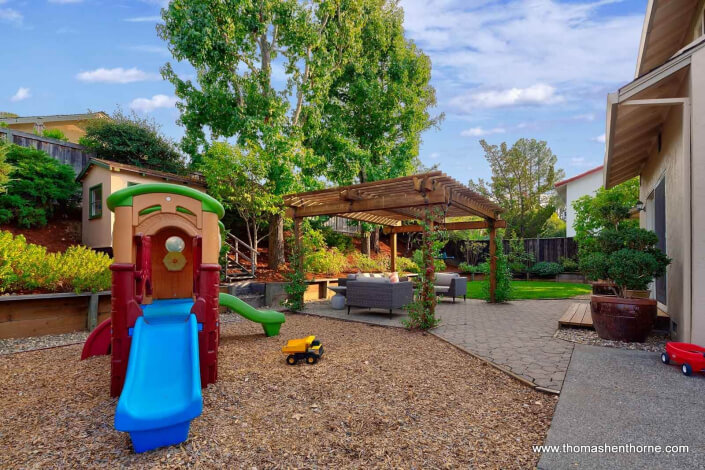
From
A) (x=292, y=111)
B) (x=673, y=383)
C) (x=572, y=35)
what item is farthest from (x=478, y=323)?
(x=292, y=111)

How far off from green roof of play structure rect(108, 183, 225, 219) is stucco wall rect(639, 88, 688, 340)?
19.0 ft

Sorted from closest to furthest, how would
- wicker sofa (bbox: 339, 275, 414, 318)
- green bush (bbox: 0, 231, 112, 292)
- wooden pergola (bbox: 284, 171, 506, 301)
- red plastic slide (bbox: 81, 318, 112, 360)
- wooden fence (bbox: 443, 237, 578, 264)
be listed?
red plastic slide (bbox: 81, 318, 112, 360)
green bush (bbox: 0, 231, 112, 292)
wooden pergola (bbox: 284, 171, 506, 301)
wicker sofa (bbox: 339, 275, 414, 318)
wooden fence (bbox: 443, 237, 578, 264)

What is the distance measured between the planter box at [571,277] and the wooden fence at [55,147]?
19.7 metres

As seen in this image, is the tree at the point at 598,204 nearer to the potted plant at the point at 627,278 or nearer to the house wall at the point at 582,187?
the potted plant at the point at 627,278

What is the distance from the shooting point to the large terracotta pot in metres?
5.15

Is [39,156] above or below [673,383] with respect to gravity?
above

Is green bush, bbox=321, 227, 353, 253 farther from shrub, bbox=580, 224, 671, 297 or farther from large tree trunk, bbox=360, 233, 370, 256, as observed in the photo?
shrub, bbox=580, 224, 671, 297

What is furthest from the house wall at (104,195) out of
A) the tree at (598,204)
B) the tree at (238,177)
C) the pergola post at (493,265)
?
the tree at (598,204)

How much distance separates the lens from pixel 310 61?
37.7ft

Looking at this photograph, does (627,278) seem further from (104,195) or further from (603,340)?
(104,195)

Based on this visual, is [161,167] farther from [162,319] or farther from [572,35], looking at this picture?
[572,35]

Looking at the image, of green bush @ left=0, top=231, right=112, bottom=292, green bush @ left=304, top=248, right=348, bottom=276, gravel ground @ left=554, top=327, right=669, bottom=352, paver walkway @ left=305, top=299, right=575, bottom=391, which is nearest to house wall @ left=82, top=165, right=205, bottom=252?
green bush @ left=0, top=231, right=112, bottom=292

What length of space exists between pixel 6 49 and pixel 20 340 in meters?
8.06

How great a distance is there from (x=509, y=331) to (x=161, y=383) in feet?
18.0
